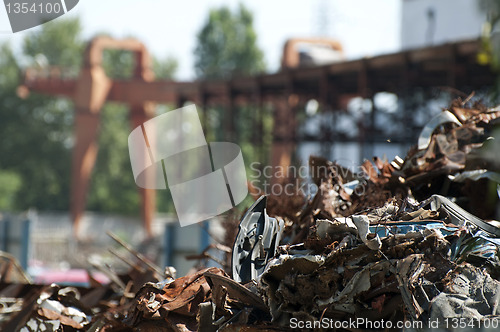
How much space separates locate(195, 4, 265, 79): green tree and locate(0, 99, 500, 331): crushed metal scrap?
56.4 meters

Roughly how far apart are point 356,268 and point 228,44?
60.1 metres

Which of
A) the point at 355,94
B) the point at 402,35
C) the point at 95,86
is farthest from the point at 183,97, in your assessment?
the point at 402,35

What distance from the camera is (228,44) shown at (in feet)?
202

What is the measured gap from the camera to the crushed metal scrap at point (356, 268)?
2555mm

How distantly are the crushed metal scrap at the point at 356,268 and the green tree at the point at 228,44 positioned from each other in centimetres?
5637

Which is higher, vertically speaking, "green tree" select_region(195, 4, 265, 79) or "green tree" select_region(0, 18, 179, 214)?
"green tree" select_region(195, 4, 265, 79)

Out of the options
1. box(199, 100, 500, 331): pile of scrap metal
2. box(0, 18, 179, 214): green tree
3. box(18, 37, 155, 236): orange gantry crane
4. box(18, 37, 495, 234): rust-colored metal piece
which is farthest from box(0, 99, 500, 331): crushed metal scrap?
box(0, 18, 179, 214): green tree

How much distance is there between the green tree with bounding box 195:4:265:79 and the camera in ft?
200

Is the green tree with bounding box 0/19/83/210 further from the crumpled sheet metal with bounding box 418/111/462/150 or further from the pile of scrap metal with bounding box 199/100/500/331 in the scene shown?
the pile of scrap metal with bounding box 199/100/500/331

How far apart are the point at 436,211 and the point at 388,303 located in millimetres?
594

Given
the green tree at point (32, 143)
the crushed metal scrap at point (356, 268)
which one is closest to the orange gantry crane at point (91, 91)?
the crushed metal scrap at point (356, 268)

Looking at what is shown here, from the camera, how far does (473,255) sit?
2707 mm

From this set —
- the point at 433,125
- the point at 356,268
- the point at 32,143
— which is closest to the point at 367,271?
the point at 356,268

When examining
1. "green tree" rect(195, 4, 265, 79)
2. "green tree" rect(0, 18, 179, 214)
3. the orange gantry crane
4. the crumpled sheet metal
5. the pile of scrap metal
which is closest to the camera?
the pile of scrap metal
